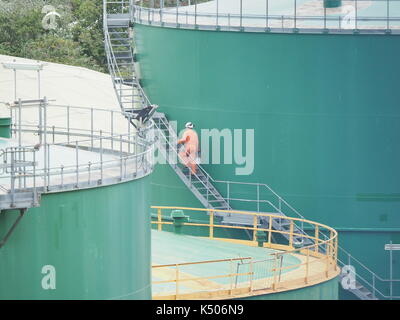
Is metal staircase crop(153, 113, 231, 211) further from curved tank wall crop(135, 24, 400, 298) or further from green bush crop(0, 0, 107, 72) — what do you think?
green bush crop(0, 0, 107, 72)

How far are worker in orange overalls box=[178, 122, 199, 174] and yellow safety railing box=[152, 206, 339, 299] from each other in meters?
1.19

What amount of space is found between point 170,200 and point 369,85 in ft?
20.7

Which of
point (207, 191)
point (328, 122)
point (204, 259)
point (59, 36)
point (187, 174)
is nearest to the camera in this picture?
point (204, 259)

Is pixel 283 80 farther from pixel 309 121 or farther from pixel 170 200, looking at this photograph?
pixel 170 200

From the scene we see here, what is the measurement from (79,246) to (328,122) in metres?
12.7

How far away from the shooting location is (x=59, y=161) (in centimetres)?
2452

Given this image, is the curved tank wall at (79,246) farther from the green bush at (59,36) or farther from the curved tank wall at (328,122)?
the green bush at (59,36)

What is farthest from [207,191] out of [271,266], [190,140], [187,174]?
[271,266]

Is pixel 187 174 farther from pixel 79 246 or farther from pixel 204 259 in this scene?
pixel 79 246

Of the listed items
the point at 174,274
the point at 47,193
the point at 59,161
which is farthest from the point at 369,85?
the point at 47,193

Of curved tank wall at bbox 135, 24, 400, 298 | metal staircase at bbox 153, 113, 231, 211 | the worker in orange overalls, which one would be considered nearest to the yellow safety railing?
metal staircase at bbox 153, 113, 231, 211

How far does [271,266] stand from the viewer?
29.8 metres

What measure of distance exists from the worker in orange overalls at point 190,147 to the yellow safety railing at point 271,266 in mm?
1191

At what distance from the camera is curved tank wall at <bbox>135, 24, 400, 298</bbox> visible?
3369 cm
